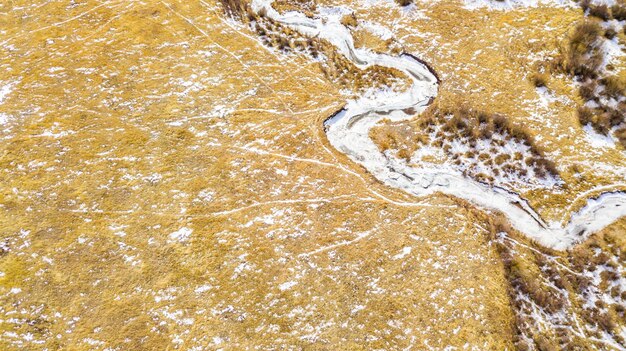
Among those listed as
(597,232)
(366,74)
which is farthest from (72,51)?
(597,232)

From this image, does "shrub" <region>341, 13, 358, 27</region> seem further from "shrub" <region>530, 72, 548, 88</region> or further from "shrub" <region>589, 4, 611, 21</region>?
"shrub" <region>589, 4, 611, 21</region>

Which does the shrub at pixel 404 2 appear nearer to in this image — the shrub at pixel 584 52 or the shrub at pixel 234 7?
the shrub at pixel 584 52

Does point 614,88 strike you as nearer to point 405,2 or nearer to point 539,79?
point 539,79

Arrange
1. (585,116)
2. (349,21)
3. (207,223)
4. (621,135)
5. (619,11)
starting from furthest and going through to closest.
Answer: (349,21)
(619,11)
(585,116)
(621,135)
(207,223)

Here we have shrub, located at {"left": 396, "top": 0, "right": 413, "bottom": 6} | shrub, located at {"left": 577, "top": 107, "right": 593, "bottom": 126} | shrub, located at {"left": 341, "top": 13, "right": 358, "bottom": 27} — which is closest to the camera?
shrub, located at {"left": 577, "top": 107, "right": 593, "bottom": 126}

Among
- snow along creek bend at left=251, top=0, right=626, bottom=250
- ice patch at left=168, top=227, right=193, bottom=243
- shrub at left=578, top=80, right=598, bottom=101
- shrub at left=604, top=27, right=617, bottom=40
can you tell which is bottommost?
ice patch at left=168, top=227, right=193, bottom=243

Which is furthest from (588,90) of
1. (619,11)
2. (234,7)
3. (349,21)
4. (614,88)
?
(234,7)

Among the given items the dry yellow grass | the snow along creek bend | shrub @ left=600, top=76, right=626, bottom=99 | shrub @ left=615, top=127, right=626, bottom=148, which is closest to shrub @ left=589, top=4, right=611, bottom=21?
shrub @ left=600, top=76, right=626, bottom=99

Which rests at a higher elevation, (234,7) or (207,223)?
(234,7)

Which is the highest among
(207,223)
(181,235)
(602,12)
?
(602,12)
